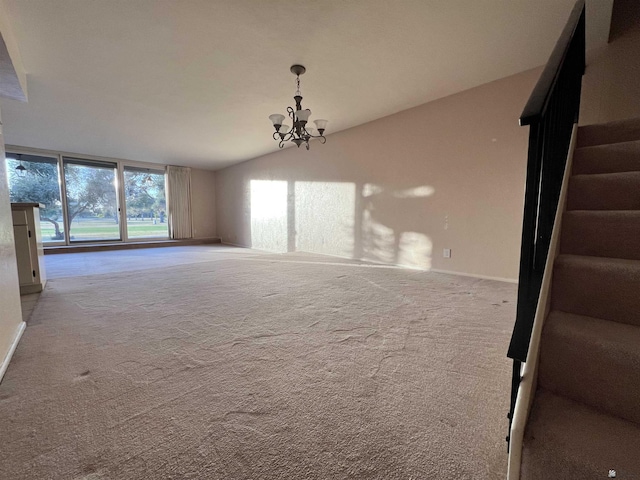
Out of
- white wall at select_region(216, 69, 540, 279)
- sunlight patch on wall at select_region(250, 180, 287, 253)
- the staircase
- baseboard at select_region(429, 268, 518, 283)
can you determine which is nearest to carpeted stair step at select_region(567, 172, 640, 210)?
the staircase

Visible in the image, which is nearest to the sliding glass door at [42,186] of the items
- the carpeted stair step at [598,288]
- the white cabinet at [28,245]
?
the white cabinet at [28,245]

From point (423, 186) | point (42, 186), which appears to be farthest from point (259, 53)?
point (42, 186)

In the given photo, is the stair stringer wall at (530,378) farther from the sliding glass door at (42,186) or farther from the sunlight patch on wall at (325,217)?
the sliding glass door at (42,186)

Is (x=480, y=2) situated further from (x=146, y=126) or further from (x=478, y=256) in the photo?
(x=146, y=126)

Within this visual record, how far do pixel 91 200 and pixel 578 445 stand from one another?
28.8ft

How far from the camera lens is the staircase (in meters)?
0.66

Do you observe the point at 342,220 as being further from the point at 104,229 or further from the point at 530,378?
the point at 104,229

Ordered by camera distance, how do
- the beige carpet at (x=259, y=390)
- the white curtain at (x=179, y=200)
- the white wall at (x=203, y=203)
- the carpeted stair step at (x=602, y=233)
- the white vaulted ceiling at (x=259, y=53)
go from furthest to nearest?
the white wall at (x=203, y=203) → the white curtain at (x=179, y=200) → the white vaulted ceiling at (x=259, y=53) → the carpeted stair step at (x=602, y=233) → the beige carpet at (x=259, y=390)

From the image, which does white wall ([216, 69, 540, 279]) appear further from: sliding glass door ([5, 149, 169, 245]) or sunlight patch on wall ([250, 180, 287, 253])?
sliding glass door ([5, 149, 169, 245])

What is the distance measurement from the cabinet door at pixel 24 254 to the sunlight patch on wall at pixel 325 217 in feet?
13.1

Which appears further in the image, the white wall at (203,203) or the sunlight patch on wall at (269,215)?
the white wall at (203,203)

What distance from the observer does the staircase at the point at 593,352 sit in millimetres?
656

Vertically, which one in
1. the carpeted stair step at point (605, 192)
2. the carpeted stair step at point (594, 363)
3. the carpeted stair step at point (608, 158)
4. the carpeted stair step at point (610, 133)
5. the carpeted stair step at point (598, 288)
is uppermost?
the carpeted stair step at point (610, 133)

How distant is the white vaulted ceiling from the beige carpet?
243 cm
